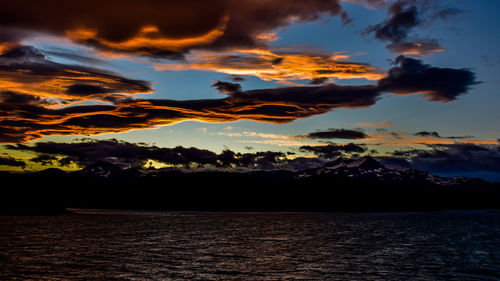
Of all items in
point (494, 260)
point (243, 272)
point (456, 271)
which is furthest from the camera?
point (494, 260)

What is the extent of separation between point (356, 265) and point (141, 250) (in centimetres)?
4256

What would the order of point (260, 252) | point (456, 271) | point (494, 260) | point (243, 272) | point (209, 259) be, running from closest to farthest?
point (243, 272)
point (456, 271)
point (209, 259)
point (494, 260)
point (260, 252)

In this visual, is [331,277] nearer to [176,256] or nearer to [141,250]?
[176,256]

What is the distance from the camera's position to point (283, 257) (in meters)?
76.7

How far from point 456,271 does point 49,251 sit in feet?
230

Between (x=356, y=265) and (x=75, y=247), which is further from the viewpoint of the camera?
(x=75, y=247)

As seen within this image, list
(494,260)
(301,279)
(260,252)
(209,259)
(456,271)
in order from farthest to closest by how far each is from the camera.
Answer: (260,252) → (494,260) → (209,259) → (456,271) → (301,279)

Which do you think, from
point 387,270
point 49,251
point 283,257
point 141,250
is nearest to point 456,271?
A: point 387,270

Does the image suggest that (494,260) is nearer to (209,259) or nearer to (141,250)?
(209,259)

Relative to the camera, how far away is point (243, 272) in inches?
2299

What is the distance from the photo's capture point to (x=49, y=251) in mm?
80375

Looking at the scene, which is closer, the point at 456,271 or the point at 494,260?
the point at 456,271

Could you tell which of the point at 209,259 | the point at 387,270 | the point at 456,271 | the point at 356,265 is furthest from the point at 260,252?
the point at 456,271

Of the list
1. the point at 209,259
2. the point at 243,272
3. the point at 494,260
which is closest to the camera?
the point at 243,272
